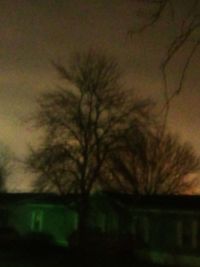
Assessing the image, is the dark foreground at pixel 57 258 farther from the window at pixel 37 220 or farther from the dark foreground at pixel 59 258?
the window at pixel 37 220

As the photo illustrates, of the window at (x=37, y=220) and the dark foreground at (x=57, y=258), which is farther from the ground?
the window at (x=37, y=220)

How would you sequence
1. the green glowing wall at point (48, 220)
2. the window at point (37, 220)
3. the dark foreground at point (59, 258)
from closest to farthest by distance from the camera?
the dark foreground at point (59, 258), the green glowing wall at point (48, 220), the window at point (37, 220)

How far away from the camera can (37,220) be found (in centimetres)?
6512

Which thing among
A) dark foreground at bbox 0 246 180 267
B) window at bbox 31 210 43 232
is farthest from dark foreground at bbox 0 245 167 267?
window at bbox 31 210 43 232

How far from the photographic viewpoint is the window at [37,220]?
6450 centimetres

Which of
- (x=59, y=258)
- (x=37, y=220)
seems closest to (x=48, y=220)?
(x=37, y=220)

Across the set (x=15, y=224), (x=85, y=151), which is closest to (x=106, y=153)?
(x=85, y=151)

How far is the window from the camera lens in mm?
64500

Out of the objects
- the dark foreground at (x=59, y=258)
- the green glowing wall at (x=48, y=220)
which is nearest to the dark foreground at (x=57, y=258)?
the dark foreground at (x=59, y=258)

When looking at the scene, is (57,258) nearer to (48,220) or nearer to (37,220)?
(48,220)

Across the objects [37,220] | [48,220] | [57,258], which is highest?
[37,220]

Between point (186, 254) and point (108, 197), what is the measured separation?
10.5m

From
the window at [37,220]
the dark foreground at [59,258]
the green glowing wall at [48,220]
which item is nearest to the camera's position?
the dark foreground at [59,258]

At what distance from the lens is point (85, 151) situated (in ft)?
165
